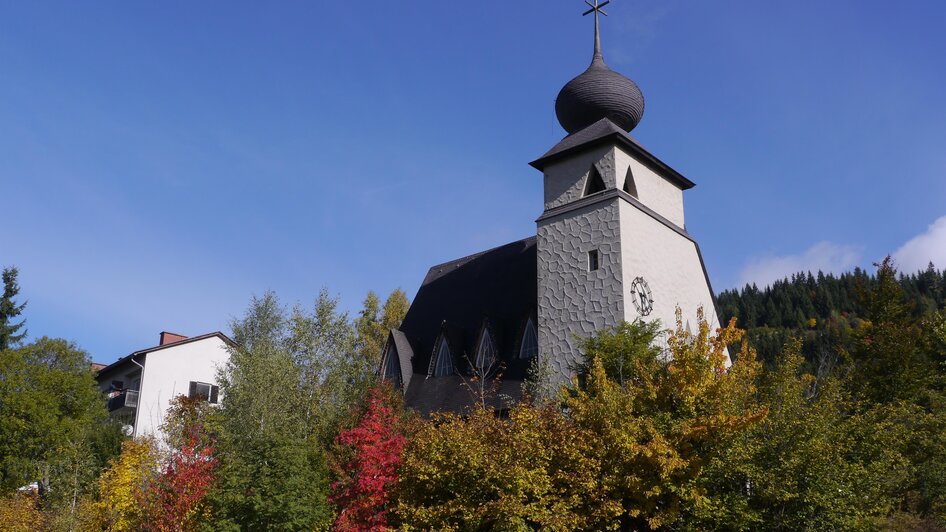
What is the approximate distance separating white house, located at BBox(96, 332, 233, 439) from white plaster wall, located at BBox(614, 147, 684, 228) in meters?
22.8

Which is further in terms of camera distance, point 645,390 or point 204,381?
point 204,381

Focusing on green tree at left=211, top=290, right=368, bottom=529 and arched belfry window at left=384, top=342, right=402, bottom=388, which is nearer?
green tree at left=211, top=290, right=368, bottom=529

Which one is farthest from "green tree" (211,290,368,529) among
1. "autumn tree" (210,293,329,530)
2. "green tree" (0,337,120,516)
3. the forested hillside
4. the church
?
the forested hillside

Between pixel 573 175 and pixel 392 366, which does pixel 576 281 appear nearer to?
pixel 573 175

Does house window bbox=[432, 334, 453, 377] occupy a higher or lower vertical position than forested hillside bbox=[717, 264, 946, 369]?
lower

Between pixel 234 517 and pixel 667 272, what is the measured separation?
54.3 ft

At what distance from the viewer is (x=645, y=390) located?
1925 centimetres

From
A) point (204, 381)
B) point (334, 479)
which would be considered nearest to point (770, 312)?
Result: point (204, 381)

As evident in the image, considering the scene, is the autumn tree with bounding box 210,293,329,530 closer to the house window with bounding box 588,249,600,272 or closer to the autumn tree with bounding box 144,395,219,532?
the autumn tree with bounding box 144,395,219,532

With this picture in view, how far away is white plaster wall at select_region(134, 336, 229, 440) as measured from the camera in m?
43.1

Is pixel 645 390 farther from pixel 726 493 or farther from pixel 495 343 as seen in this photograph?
pixel 495 343

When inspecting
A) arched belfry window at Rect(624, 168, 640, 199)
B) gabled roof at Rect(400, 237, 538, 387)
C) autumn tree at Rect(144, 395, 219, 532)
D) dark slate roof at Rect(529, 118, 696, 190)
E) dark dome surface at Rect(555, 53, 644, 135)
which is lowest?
autumn tree at Rect(144, 395, 219, 532)

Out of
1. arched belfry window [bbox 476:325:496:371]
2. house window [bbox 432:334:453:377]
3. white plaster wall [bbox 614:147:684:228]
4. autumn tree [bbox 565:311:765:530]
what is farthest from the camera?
house window [bbox 432:334:453:377]

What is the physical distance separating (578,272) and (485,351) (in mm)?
4913
